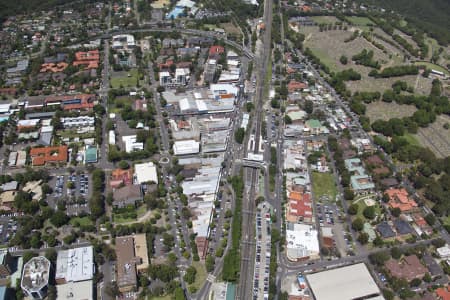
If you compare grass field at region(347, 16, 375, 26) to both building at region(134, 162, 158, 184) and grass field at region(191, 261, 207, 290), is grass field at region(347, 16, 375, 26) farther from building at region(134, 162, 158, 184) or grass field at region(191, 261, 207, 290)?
grass field at region(191, 261, 207, 290)

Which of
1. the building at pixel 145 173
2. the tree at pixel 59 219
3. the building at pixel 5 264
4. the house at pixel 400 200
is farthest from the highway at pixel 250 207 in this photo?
the building at pixel 5 264

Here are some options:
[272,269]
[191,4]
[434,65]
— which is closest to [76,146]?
[272,269]

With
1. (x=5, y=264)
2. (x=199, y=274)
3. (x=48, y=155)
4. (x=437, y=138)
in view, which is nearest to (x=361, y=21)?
(x=437, y=138)

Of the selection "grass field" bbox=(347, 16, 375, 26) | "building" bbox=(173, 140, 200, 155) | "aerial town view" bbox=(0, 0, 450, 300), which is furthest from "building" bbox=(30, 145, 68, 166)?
"grass field" bbox=(347, 16, 375, 26)

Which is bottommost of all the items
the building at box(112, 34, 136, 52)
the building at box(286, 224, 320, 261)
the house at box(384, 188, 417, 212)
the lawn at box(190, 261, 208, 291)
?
the lawn at box(190, 261, 208, 291)

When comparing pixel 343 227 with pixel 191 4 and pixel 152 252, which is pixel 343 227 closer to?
pixel 152 252

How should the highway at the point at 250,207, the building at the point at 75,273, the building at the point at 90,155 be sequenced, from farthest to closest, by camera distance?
the building at the point at 90,155, the highway at the point at 250,207, the building at the point at 75,273

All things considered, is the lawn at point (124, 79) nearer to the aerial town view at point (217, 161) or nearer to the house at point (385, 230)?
the aerial town view at point (217, 161)
